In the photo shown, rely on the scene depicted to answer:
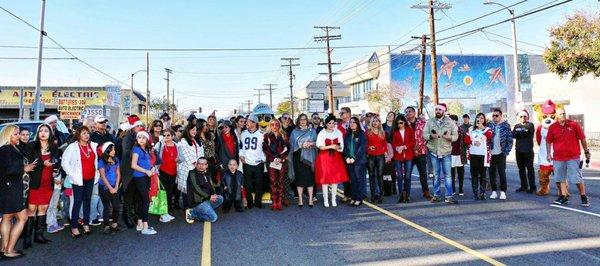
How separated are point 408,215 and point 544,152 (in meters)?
4.24

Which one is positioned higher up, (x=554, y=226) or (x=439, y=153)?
(x=439, y=153)

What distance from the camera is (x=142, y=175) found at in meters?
7.45

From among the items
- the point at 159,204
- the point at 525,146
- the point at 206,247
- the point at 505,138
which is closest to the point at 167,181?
the point at 159,204

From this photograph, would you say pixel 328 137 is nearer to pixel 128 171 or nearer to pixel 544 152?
pixel 128 171

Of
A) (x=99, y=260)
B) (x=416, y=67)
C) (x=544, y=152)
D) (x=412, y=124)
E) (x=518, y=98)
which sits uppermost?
(x=416, y=67)

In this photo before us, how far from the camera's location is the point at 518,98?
26125 mm

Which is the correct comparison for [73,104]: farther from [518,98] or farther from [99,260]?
[518,98]

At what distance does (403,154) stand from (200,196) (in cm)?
418

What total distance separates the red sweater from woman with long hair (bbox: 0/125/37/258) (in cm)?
664

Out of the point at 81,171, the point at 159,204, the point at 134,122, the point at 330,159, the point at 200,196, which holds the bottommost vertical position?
the point at 159,204

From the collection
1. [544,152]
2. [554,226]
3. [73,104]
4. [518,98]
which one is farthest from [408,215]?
[73,104]

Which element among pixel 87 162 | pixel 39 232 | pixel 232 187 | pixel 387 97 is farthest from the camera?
pixel 387 97

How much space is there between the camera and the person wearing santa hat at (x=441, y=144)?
9.25 metres

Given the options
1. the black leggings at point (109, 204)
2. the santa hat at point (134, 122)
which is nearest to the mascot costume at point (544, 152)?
the santa hat at point (134, 122)
